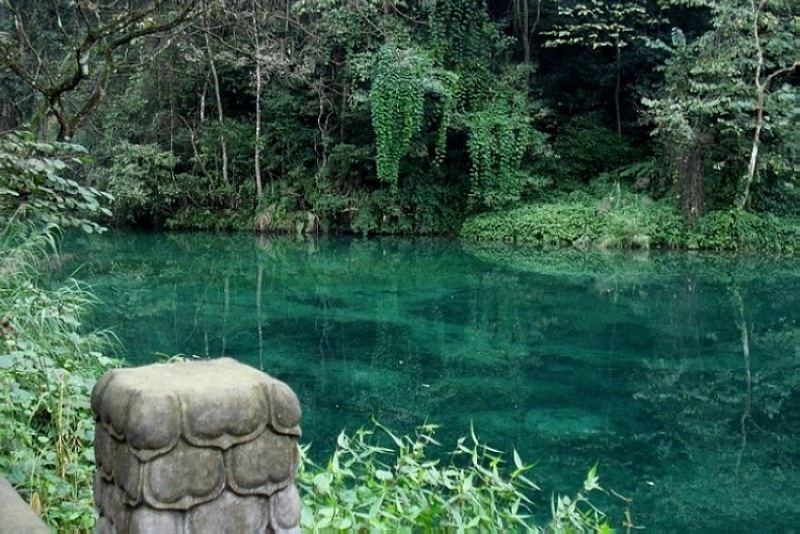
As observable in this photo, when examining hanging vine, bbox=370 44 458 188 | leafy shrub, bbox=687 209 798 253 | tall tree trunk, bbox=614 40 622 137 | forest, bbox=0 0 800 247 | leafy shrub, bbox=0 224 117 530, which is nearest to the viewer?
leafy shrub, bbox=0 224 117 530

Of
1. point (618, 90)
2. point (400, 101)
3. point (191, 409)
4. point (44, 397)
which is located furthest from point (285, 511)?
point (618, 90)

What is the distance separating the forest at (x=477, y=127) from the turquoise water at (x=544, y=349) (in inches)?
77.5

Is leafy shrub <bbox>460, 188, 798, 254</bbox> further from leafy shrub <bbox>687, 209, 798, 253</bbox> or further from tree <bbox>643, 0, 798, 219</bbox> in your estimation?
tree <bbox>643, 0, 798, 219</bbox>

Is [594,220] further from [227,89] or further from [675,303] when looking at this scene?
[227,89]

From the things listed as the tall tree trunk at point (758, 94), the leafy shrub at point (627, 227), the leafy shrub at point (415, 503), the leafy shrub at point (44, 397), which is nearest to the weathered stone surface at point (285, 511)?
the leafy shrub at point (415, 503)

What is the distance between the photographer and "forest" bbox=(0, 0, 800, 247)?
43.2ft

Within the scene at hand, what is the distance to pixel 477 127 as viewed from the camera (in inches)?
623

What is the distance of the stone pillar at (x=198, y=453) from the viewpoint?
1151mm

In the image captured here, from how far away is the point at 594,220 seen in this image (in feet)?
47.0

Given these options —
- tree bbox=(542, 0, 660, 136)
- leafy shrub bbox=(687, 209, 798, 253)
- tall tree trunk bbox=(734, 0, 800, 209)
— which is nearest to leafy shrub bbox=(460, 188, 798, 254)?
leafy shrub bbox=(687, 209, 798, 253)

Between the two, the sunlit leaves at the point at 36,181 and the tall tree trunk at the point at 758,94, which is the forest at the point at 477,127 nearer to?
the tall tree trunk at the point at 758,94

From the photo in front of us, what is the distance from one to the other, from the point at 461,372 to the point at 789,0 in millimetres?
10720

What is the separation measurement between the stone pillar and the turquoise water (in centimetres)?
253

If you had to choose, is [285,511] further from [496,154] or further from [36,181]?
[496,154]
